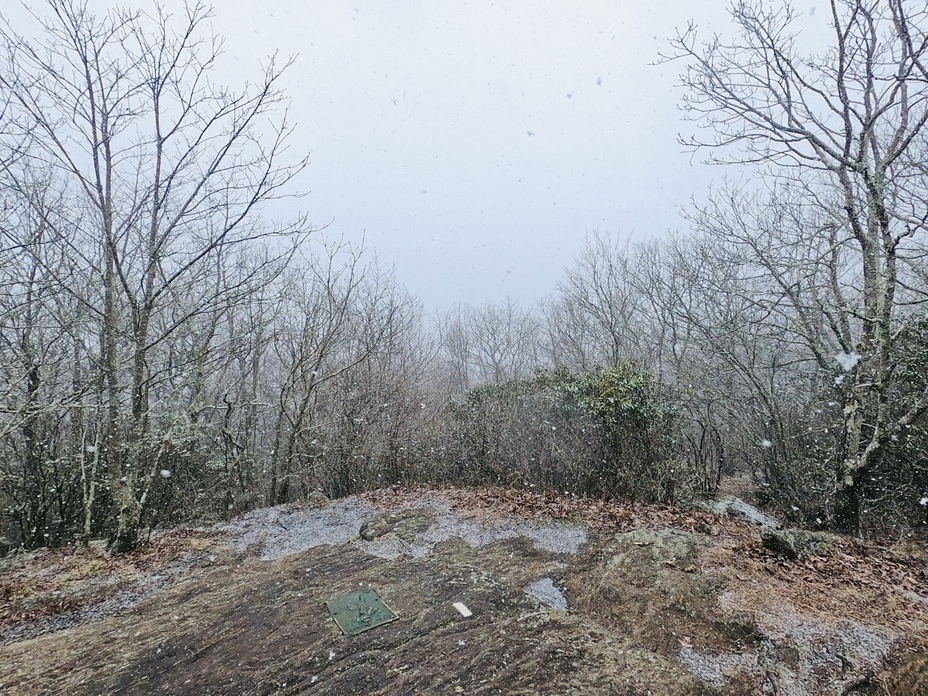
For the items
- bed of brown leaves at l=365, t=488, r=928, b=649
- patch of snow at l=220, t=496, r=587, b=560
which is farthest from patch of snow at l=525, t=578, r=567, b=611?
bed of brown leaves at l=365, t=488, r=928, b=649

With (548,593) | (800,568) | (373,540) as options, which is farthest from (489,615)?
(800,568)

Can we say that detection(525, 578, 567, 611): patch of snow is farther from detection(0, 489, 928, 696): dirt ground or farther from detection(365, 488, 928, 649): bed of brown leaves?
detection(365, 488, 928, 649): bed of brown leaves

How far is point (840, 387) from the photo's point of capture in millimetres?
4520

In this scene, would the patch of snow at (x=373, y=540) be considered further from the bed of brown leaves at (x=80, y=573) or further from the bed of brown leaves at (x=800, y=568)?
the bed of brown leaves at (x=80, y=573)

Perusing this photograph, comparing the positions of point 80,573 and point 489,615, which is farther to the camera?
point 80,573

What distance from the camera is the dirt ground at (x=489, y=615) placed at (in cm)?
221

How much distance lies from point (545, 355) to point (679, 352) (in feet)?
16.4

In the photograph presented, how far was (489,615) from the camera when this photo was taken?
9.02 ft

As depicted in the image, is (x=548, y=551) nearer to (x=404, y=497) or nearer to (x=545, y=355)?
(x=404, y=497)

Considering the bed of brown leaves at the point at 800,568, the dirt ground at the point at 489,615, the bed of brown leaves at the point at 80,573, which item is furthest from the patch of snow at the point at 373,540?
the bed of brown leaves at the point at 80,573

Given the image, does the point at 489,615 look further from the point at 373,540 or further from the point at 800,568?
the point at 800,568

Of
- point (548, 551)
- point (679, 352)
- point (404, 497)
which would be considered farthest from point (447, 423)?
point (679, 352)

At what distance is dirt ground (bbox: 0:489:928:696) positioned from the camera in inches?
86.8

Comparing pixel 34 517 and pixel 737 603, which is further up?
pixel 34 517
